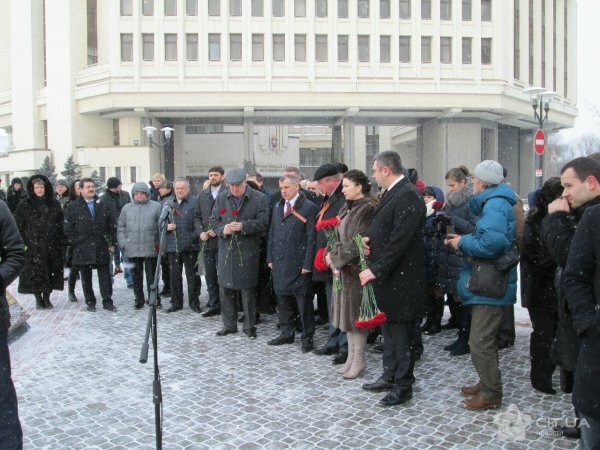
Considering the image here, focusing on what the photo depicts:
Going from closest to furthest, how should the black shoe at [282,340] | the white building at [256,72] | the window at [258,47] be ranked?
the black shoe at [282,340]
the white building at [256,72]
the window at [258,47]

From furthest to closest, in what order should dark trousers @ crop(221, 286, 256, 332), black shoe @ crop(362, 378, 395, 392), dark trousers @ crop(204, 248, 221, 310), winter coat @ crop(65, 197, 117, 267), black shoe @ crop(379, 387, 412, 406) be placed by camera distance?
winter coat @ crop(65, 197, 117, 267), dark trousers @ crop(204, 248, 221, 310), dark trousers @ crop(221, 286, 256, 332), black shoe @ crop(362, 378, 395, 392), black shoe @ crop(379, 387, 412, 406)

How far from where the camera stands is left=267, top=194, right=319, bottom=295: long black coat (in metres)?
7.05

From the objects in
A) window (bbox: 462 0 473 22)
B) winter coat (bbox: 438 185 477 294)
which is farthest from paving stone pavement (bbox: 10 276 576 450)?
window (bbox: 462 0 473 22)

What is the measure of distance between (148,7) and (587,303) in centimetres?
4285

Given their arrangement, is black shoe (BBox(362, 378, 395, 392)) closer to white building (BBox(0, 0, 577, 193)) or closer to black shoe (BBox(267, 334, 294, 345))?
black shoe (BBox(267, 334, 294, 345))

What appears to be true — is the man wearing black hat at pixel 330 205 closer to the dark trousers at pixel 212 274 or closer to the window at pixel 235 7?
the dark trousers at pixel 212 274

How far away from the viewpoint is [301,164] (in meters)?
61.3

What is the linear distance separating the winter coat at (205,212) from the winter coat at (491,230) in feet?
15.5

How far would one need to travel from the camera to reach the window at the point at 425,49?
42844 millimetres

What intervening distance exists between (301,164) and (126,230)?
52074 millimetres

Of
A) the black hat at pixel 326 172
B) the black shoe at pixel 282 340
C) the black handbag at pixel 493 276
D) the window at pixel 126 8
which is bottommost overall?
the black shoe at pixel 282 340

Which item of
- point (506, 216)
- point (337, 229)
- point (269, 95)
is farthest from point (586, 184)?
point (269, 95)

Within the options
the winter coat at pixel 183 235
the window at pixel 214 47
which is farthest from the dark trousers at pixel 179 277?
the window at pixel 214 47

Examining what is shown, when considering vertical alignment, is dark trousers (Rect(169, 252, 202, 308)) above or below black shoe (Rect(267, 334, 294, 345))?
above
